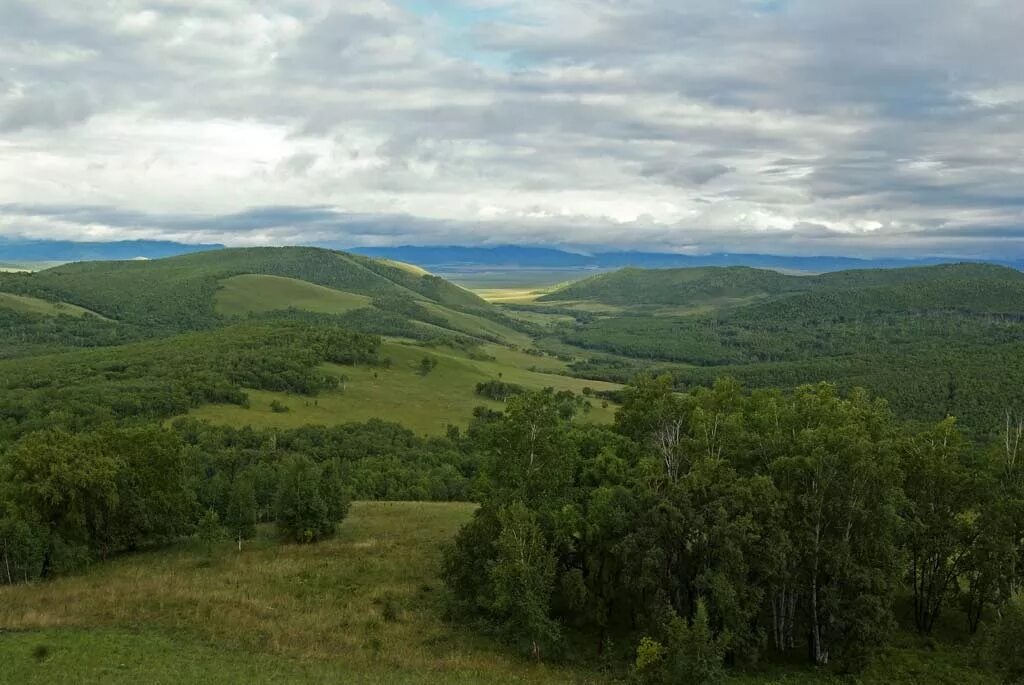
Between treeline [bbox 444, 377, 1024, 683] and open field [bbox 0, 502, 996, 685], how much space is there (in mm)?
2858

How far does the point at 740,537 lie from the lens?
38312mm

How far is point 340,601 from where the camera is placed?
47.3 m

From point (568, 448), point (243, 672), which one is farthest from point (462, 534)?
point (243, 672)

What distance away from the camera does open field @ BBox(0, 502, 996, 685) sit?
117ft

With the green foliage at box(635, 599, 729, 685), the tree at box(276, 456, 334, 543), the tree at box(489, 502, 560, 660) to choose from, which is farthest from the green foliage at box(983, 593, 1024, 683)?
the tree at box(276, 456, 334, 543)

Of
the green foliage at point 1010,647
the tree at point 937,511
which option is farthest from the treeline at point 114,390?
the green foliage at point 1010,647

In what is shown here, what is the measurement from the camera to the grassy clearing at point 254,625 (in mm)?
35656

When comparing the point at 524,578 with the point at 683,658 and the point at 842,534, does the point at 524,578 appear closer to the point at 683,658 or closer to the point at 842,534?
the point at 683,658

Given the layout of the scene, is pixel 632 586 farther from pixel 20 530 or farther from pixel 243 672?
pixel 20 530

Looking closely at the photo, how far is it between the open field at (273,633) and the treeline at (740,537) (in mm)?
2858

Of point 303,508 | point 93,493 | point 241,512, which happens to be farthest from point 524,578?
point 93,493

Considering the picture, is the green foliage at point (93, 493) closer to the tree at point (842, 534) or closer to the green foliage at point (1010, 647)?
A: the tree at point (842, 534)

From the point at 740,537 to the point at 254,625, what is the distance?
28768 millimetres

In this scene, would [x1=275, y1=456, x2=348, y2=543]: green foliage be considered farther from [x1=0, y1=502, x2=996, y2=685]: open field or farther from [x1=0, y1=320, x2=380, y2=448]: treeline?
[x1=0, y1=320, x2=380, y2=448]: treeline
